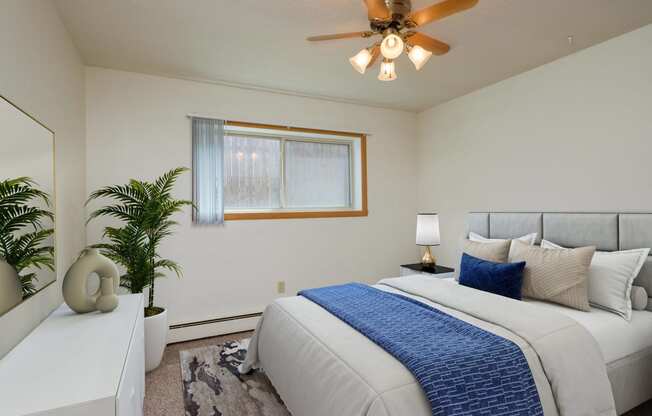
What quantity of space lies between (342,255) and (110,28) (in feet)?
9.69

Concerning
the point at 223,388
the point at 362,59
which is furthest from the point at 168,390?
the point at 362,59

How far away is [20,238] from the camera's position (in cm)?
142

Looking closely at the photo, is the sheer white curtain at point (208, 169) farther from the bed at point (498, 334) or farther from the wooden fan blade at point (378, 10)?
the wooden fan blade at point (378, 10)

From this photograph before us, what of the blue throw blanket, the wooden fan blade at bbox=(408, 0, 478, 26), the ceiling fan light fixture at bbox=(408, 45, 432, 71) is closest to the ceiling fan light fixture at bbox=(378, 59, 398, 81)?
the ceiling fan light fixture at bbox=(408, 45, 432, 71)

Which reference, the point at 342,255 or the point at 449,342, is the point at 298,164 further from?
the point at 449,342

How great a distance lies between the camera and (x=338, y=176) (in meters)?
4.21

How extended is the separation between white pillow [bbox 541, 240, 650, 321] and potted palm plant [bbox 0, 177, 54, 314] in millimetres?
3077

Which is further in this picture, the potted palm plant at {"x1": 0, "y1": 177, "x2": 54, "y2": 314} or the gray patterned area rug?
the gray patterned area rug

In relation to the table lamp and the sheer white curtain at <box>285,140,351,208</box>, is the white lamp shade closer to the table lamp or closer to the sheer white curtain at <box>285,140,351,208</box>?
the table lamp

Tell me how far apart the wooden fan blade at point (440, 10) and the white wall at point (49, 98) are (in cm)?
183

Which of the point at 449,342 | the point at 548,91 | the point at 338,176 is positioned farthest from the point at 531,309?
the point at 338,176

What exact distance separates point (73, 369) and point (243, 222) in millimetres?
2358

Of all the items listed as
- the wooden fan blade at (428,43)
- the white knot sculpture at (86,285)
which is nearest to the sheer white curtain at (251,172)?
the white knot sculpture at (86,285)

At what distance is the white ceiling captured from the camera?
7.08 feet
